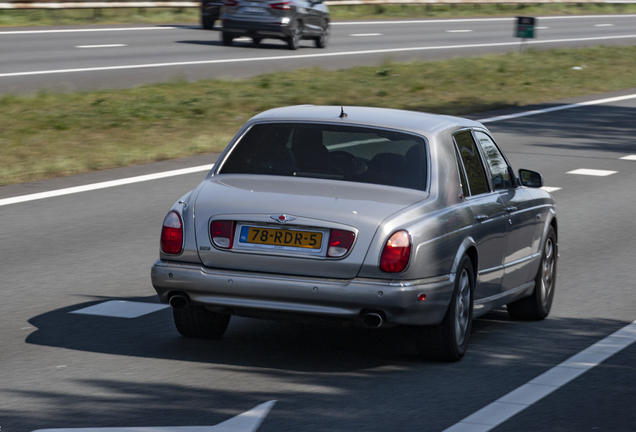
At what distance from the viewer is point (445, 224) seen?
6629 millimetres

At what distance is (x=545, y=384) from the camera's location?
6449mm

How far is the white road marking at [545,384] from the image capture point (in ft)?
18.5

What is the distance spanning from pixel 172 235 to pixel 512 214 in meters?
2.45

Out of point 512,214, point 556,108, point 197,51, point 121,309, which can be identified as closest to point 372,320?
point 512,214

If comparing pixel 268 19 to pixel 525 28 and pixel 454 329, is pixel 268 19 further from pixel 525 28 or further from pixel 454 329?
pixel 454 329

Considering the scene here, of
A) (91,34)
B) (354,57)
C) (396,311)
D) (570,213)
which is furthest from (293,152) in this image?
(91,34)

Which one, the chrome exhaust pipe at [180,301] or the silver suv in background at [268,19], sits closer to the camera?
the chrome exhaust pipe at [180,301]

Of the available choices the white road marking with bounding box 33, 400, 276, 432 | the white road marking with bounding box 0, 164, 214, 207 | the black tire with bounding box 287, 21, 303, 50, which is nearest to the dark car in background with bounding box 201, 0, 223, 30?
the black tire with bounding box 287, 21, 303, 50

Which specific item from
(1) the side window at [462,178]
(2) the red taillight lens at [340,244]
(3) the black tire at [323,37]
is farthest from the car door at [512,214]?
(3) the black tire at [323,37]

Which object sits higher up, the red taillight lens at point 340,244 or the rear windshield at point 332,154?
the rear windshield at point 332,154

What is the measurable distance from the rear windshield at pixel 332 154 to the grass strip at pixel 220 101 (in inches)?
285

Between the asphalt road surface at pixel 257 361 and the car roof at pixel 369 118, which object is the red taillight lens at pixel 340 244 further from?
the car roof at pixel 369 118

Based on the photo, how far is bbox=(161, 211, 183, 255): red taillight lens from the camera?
656 centimetres

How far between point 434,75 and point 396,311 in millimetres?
22982
